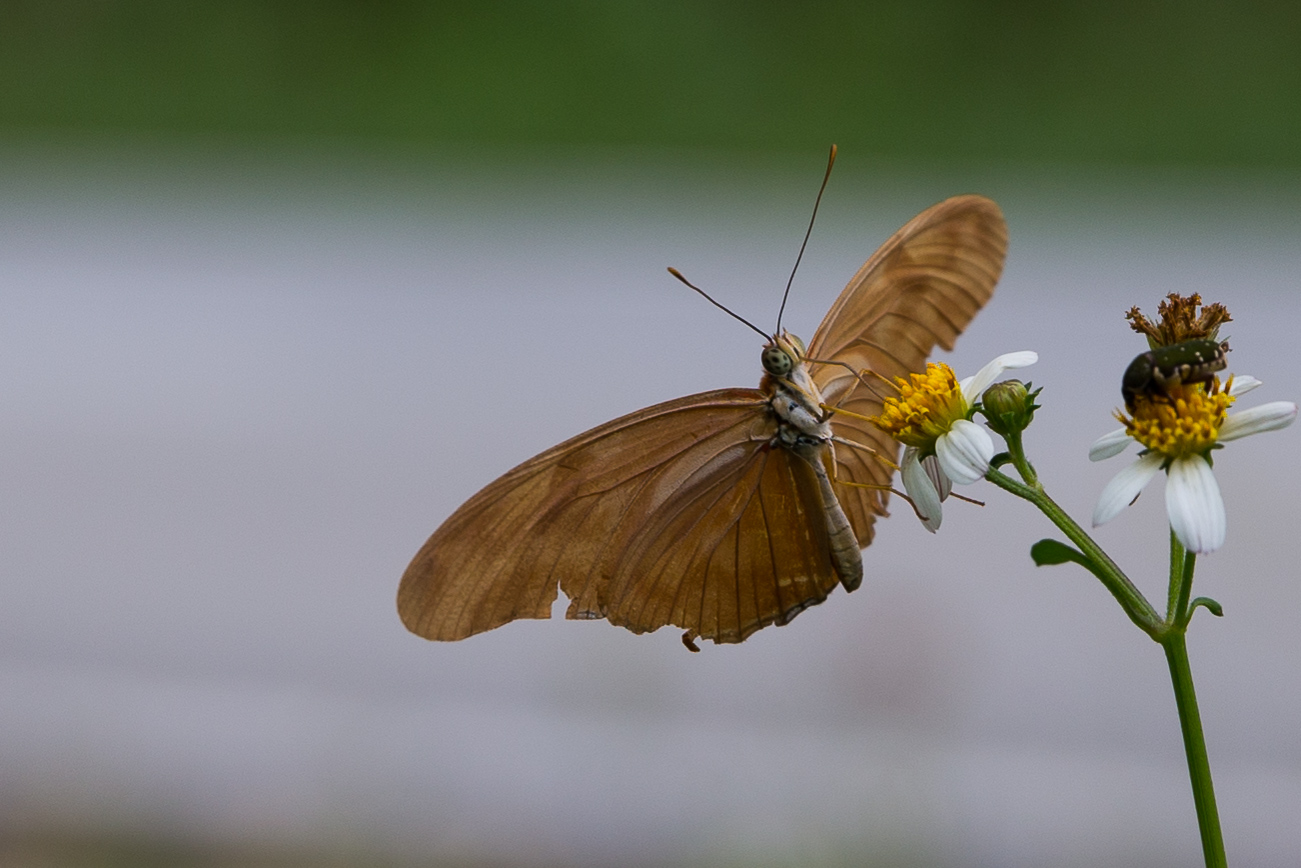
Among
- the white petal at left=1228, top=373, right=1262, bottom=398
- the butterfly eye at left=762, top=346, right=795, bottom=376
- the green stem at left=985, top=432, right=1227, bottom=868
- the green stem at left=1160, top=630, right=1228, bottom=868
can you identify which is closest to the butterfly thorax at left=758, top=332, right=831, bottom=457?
the butterfly eye at left=762, top=346, right=795, bottom=376

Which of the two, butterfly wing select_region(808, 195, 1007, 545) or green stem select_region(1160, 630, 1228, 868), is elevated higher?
butterfly wing select_region(808, 195, 1007, 545)

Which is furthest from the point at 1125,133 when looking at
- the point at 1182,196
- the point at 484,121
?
the point at 484,121

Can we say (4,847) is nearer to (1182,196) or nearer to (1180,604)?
(1180,604)

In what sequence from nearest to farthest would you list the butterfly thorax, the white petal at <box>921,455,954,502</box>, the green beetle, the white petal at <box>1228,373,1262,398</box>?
the green beetle
the white petal at <box>1228,373,1262,398</box>
the white petal at <box>921,455,954,502</box>
the butterfly thorax

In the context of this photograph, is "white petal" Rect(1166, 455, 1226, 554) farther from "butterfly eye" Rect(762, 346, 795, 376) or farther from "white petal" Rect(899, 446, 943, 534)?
"butterfly eye" Rect(762, 346, 795, 376)

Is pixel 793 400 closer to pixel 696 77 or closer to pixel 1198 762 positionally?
pixel 1198 762

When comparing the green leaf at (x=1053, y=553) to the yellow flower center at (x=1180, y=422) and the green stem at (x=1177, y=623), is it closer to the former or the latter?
the green stem at (x=1177, y=623)
